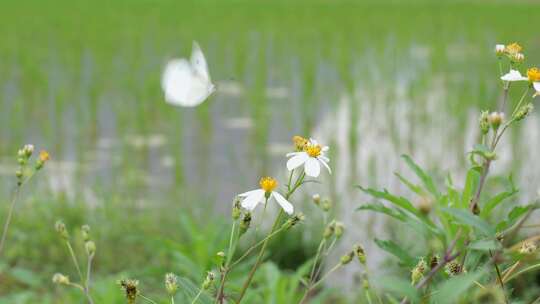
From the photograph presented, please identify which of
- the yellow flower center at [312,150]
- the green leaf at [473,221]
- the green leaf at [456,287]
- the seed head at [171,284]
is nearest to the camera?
the green leaf at [456,287]

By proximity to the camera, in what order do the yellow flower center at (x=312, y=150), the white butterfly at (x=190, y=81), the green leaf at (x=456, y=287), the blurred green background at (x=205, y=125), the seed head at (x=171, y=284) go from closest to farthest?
the green leaf at (x=456, y=287), the seed head at (x=171, y=284), the yellow flower center at (x=312, y=150), the white butterfly at (x=190, y=81), the blurred green background at (x=205, y=125)

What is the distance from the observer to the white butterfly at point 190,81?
1349 mm

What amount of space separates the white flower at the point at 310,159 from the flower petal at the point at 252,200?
48 mm

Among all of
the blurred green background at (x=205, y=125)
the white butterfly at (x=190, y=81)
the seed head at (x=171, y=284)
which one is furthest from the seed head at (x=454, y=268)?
the blurred green background at (x=205, y=125)

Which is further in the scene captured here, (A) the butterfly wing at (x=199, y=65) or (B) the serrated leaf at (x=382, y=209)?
(A) the butterfly wing at (x=199, y=65)

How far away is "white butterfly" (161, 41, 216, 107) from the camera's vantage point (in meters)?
1.35

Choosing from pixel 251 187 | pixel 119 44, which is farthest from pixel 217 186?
pixel 119 44

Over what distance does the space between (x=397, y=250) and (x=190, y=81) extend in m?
0.55

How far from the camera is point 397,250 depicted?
3.38ft

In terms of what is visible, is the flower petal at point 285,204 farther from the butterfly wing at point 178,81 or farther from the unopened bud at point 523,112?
the butterfly wing at point 178,81

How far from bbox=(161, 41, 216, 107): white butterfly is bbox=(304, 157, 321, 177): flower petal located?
13.9 inches

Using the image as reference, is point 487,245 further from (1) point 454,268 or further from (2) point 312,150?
(2) point 312,150

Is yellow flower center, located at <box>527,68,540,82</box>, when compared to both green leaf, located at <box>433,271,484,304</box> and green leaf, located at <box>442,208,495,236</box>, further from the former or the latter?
green leaf, located at <box>433,271,484,304</box>

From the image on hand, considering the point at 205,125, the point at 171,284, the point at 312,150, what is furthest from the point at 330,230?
the point at 205,125
